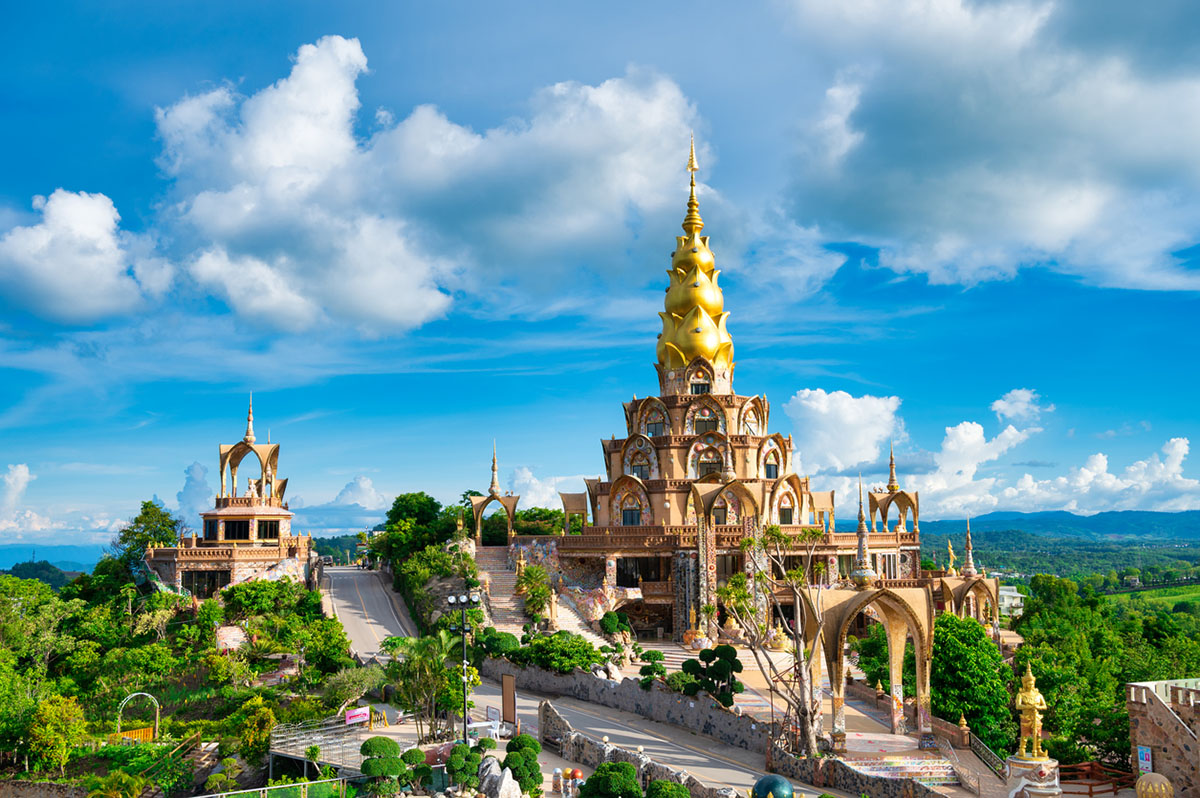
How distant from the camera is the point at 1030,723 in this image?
2473cm

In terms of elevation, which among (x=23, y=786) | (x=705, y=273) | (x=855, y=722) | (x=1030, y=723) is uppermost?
(x=705, y=273)

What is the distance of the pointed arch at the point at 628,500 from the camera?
2313 inches

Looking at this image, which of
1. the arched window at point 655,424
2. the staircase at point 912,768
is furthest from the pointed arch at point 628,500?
the staircase at point 912,768

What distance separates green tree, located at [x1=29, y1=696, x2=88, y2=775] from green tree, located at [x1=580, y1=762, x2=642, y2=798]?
2271 cm

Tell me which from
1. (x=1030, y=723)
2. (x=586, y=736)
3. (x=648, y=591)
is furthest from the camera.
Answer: (x=648, y=591)

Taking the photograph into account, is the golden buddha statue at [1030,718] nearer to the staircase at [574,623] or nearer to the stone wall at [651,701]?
the stone wall at [651,701]

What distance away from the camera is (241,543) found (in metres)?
54.7

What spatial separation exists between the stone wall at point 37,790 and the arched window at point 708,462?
122ft

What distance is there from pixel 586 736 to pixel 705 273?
1577 inches

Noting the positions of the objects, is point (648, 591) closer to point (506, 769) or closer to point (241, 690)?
point (241, 690)

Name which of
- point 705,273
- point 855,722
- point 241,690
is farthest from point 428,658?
point 705,273

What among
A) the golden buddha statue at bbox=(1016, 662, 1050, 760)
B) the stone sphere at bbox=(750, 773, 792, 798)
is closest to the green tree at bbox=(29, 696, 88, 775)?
the stone sphere at bbox=(750, 773, 792, 798)

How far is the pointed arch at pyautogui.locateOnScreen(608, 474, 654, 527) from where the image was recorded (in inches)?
2313

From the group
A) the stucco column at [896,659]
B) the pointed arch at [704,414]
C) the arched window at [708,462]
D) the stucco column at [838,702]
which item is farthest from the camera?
the pointed arch at [704,414]
